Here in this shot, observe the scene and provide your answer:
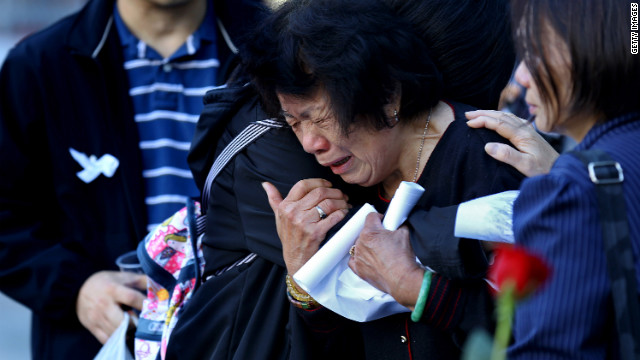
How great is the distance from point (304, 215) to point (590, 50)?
0.90 m

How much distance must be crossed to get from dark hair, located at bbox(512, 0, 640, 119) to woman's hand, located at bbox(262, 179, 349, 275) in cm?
76

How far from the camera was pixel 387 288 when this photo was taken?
174 centimetres

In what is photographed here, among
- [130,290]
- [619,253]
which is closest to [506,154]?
[619,253]

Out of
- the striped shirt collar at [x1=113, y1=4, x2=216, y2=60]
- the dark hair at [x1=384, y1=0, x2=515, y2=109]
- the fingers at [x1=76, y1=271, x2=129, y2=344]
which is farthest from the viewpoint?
the striped shirt collar at [x1=113, y1=4, x2=216, y2=60]

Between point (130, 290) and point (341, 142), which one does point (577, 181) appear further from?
point (130, 290)

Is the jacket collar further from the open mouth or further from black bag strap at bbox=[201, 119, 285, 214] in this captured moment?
the open mouth

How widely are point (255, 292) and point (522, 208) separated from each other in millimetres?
1021

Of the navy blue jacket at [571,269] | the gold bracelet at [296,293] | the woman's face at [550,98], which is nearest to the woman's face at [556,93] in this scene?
the woman's face at [550,98]

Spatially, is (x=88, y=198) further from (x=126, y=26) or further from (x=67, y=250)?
(x=126, y=26)

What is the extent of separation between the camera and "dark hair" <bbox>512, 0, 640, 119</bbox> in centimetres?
133

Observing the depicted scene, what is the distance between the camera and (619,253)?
126cm

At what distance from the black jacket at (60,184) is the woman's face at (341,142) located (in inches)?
44.8

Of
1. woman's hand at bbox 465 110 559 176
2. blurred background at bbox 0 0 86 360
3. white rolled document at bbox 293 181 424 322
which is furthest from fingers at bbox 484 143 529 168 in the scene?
blurred background at bbox 0 0 86 360

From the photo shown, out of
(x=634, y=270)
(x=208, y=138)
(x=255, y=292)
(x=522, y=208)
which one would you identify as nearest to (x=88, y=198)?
(x=208, y=138)
